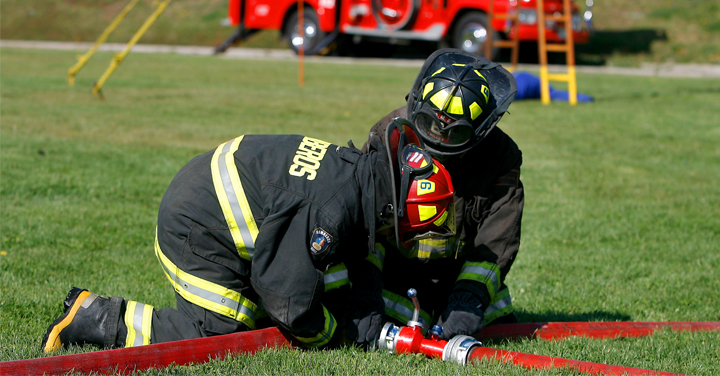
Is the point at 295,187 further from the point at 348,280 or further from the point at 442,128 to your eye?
the point at 442,128

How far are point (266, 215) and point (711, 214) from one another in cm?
524

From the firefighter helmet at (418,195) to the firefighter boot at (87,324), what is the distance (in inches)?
57.6

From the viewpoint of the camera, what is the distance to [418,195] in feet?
9.63

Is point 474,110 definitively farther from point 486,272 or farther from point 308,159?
point 308,159

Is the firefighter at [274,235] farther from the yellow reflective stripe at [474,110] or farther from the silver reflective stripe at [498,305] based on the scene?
the silver reflective stripe at [498,305]

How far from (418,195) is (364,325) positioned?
84 cm

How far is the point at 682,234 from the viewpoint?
19.8 ft

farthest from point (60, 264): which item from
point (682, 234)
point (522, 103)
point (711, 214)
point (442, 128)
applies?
point (522, 103)

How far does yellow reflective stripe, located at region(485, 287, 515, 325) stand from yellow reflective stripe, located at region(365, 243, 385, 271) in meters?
0.67

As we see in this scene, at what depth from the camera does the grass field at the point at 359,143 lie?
371cm

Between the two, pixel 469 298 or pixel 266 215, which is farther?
pixel 469 298

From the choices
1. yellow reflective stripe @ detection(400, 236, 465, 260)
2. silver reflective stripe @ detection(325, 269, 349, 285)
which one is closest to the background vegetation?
Answer: yellow reflective stripe @ detection(400, 236, 465, 260)

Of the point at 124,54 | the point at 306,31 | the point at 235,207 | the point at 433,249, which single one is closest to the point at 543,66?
the point at 124,54

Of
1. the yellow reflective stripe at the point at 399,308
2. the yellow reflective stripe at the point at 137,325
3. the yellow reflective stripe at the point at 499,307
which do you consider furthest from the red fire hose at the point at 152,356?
the yellow reflective stripe at the point at 499,307
